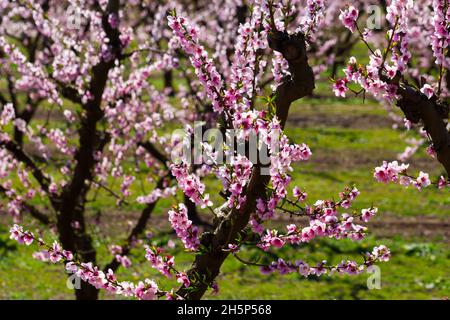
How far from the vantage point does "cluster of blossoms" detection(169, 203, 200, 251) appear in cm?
527

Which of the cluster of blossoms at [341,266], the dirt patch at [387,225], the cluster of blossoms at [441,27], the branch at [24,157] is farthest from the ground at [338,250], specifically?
the cluster of blossoms at [441,27]

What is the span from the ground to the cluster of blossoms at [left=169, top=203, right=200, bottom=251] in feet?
15.9

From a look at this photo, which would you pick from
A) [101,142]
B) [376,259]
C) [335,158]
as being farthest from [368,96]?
[376,259]

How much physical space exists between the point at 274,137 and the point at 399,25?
117 centimetres

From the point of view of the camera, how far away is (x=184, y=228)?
17.5 feet

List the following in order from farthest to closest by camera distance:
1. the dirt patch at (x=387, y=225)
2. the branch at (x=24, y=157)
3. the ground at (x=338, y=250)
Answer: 1. the dirt patch at (x=387, y=225)
2. the ground at (x=338, y=250)
3. the branch at (x=24, y=157)

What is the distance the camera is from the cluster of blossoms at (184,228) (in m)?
5.27

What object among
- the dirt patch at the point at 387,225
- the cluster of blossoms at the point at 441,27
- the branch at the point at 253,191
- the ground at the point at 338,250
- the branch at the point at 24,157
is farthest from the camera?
the dirt patch at the point at 387,225

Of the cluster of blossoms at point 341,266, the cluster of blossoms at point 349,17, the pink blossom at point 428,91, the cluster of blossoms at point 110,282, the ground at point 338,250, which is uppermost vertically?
the ground at point 338,250

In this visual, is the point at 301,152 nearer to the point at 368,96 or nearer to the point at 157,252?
the point at 157,252

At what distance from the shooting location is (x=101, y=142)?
32.8ft

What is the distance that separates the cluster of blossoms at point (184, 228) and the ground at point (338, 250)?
4835 mm

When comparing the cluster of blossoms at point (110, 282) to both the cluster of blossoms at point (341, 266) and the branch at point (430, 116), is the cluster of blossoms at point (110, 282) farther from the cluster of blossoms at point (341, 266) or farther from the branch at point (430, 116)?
the branch at point (430, 116)

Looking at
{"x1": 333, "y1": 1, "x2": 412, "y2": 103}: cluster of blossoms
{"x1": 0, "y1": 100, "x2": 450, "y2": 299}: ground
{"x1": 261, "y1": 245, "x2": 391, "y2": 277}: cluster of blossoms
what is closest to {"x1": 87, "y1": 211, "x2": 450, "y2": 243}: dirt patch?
{"x1": 0, "y1": 100, "x2": 450, "y2": 299}: ground
